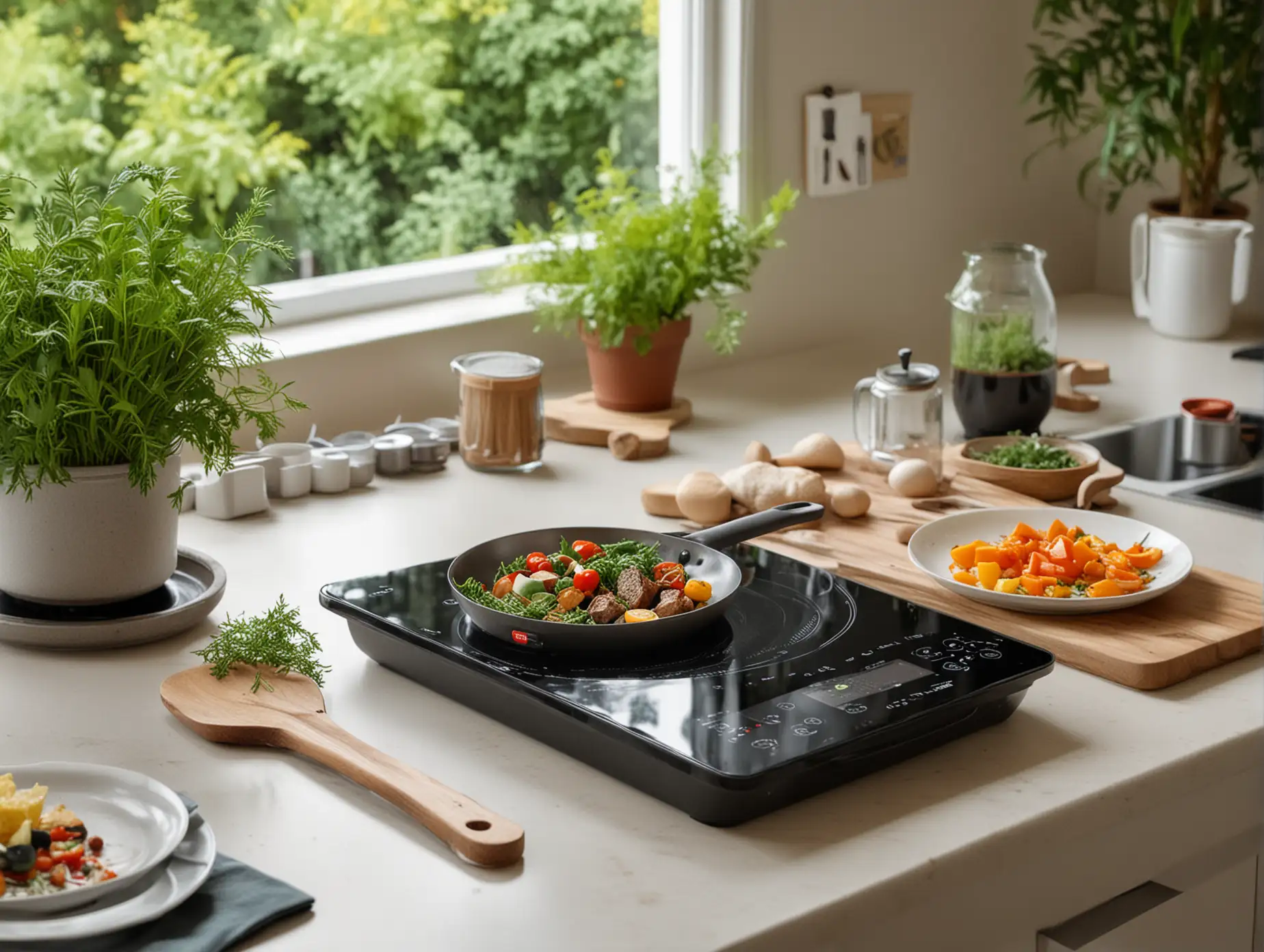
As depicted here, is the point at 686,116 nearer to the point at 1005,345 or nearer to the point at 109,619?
the point at 1005,345

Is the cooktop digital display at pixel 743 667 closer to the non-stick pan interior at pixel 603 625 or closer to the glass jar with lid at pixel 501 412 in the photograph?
the non-stick pan interior at pixel 603 625

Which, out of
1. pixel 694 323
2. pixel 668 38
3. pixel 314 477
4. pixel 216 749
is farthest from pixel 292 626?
pixel 668 38

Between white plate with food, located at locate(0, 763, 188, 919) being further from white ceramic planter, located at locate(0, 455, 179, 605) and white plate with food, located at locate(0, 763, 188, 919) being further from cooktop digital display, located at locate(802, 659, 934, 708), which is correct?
cooktop digital display, located at locate(802, 659, 934, 708)

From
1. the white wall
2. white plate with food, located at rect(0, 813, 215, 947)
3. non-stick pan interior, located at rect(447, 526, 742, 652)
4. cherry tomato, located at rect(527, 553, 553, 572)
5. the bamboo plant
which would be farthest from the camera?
the bamboo plant

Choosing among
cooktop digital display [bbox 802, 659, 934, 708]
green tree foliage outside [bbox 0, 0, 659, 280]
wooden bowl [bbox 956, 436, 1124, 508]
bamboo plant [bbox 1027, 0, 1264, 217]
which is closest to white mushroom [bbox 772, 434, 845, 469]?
wooden bowl [bbox 956, 436, 1124, 508]

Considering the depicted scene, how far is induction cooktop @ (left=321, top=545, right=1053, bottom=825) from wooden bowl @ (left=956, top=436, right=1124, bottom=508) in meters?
0.44

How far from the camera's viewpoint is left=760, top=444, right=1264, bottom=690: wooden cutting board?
3.75 feet

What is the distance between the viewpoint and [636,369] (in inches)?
72.9

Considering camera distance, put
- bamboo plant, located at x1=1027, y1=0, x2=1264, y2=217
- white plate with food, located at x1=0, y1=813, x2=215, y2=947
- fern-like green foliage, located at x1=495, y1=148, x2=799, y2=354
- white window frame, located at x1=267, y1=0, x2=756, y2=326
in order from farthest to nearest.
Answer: bamboo plant, located at x1=1027, y1=0, x2=1264, y2=217 < white window frame, located at x1=267, y1=0, x2=756, y2=326 < fern-like green foliage, located at x1=495, y1=148, x2=799, y2=354 < white plate with food, located at x1=0, y1=813, x2=215, y2=947

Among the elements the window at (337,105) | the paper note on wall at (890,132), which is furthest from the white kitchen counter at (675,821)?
the window at (337,105)

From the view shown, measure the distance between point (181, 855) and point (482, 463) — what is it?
2.89ft

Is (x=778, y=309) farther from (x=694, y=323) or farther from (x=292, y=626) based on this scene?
(x=292, y=626)

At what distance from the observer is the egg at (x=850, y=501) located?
1.47 m

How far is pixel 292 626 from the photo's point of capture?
1.13 m
